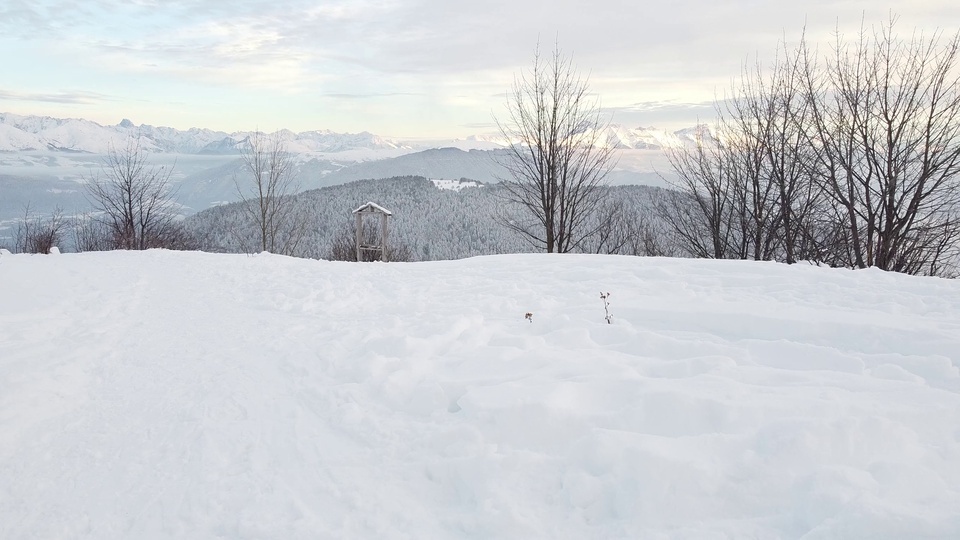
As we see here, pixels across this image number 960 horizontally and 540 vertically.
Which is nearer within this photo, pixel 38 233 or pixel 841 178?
pixel 841 178

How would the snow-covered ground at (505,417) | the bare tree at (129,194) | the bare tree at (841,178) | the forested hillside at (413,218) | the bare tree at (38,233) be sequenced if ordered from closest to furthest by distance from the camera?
1. the snow-covered ground at (505,417)
2. the bare tree at (841,178)
3. the bare tree at (129,194)
4. the bare tree at (38,233)
5. the forested hillside at (413,218)

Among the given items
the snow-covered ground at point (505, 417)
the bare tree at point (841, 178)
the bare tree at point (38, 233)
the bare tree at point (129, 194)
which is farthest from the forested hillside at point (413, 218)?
the snow-covered ground at point (505, 417)

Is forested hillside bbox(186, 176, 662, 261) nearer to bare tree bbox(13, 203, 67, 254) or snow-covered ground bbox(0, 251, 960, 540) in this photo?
bare tree bbox(13, 203, 67, 254)

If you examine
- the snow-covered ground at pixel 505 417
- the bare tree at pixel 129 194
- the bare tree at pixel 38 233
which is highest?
the bare tree at pixel 129 194

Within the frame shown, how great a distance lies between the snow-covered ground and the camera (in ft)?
8.06

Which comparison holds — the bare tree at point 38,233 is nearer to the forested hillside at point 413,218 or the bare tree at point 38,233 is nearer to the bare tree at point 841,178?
the bare tree at point 841,178

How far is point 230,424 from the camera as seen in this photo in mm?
3572

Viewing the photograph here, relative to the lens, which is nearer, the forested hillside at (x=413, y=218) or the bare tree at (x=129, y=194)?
the bare tree at (x=129, y=194)

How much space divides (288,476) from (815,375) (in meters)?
3.38

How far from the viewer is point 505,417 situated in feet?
10.6

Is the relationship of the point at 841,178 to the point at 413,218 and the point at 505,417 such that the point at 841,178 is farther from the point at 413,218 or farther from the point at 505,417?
the point at 413,218

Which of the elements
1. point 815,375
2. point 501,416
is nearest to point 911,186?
point 815,375

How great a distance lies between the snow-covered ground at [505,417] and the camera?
96.7 inches

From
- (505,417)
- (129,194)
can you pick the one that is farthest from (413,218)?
(505,417)
